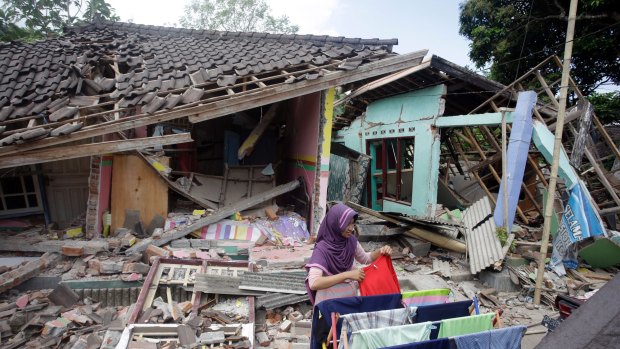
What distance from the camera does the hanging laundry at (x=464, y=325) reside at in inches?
93.7

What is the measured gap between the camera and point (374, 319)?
2445 millimetres

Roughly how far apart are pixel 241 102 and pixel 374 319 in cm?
389

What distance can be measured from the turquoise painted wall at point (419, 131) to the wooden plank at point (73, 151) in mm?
5585

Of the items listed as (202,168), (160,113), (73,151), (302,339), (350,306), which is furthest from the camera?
(202,168)

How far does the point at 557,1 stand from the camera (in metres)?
12.5

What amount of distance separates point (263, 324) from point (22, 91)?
233 inches

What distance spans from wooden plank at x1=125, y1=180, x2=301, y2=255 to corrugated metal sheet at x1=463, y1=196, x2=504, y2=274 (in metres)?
3.80

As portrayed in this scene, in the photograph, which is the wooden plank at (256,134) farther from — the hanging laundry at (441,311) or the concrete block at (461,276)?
the hanging laundry at (441,311)

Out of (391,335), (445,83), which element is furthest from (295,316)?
(445,83)

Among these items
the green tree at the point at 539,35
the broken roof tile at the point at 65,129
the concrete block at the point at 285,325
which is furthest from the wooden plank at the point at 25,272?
the green tree at the point at 539,35

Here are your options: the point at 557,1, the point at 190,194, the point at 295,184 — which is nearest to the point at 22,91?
the point at 190,194

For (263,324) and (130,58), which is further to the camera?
(130,58)

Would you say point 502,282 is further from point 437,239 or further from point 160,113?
point 160,113

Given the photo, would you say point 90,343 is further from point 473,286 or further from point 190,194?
point 473,286
